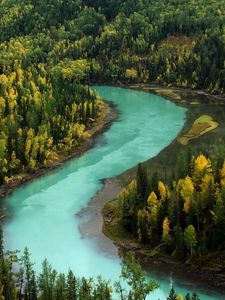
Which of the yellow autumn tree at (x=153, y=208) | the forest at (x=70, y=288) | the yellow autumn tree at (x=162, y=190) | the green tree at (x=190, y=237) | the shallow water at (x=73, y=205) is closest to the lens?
the forest at (x=70, y=288)

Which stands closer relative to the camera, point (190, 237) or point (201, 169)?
point (190, 237)

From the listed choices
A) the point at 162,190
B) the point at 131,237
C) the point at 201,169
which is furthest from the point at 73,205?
the point at 201,169

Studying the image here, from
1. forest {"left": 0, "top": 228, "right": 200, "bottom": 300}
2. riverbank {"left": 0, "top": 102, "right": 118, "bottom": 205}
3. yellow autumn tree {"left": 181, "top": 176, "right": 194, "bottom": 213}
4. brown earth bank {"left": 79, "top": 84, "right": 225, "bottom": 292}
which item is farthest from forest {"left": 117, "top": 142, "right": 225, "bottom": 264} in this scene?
riverbank {"left": 0, "top": 102, "right": 118, "bottom": 205}

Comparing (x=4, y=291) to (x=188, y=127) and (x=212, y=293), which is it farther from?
(x=188, y=127)

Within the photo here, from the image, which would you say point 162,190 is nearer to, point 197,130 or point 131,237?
point 131,237

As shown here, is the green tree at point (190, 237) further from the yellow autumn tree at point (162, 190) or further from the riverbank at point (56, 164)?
the riverbank at point (56, 164)

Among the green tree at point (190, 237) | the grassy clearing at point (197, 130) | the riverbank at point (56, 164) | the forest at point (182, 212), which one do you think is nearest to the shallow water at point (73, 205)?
the riverbank at point (56, 164)

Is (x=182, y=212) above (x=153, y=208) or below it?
below
